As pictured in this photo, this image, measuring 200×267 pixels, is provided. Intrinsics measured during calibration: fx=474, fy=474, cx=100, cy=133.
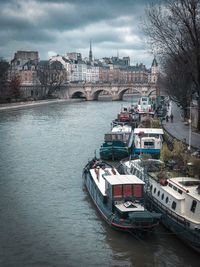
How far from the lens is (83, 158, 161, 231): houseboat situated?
18.5m

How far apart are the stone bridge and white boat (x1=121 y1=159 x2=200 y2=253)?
108092mm

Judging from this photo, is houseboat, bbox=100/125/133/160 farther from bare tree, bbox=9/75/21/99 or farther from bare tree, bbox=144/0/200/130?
bare tree, bbox=9/75/21/99

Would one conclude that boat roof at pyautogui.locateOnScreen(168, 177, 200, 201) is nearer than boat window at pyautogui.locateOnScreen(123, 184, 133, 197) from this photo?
Yes

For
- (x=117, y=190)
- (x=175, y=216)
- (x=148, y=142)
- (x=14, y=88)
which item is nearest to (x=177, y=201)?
(x=175, y=216)

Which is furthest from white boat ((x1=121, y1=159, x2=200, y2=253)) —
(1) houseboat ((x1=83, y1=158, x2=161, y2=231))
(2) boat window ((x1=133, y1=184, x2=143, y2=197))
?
(2) boat window ((x1=133, y1=184, x2=143, y2=197))

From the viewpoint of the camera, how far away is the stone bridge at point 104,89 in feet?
430

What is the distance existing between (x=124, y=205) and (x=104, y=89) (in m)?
116

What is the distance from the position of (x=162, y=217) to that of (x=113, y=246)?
2.67 metres

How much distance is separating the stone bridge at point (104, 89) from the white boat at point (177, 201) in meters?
108

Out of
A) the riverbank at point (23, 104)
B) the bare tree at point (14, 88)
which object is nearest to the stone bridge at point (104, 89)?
the riverbank at point (23, 104)

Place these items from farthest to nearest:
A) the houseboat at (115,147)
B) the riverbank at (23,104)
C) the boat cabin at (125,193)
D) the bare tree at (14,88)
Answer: the bare tree at (14,88), the riverbank at (23,104), the houseboat at (115,147), the boat cabin at (125,193)

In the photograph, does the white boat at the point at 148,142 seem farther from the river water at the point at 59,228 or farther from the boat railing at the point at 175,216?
the boat railing at the point at 175,216

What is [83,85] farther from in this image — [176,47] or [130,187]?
[130,187]

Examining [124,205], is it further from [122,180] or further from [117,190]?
[122,180]
